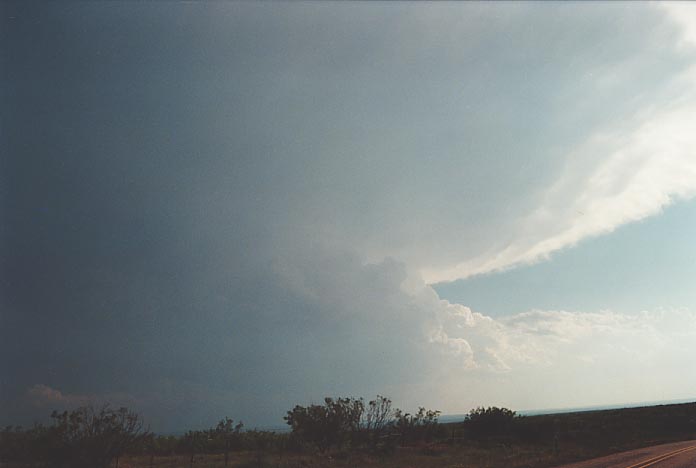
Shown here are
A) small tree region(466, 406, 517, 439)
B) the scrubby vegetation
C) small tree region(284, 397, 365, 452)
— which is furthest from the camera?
small tree region(466, 406, 517, 439)

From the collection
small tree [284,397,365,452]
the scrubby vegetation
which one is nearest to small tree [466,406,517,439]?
the scrubby vegetation

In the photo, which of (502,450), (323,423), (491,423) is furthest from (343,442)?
(491,423)

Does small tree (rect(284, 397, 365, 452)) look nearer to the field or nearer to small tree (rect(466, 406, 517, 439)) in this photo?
the field

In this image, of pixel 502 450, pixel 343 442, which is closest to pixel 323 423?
pixel 343 442

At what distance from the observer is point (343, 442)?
34.6 meters

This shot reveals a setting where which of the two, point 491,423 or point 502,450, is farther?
point 491,423

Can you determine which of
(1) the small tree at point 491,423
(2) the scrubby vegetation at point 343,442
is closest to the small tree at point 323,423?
(2) the scrubby vegetation at point 343,442

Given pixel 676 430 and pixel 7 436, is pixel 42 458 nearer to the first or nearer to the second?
pixel 7 436

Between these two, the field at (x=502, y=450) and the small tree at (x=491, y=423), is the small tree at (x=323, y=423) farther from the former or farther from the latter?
the small tree at (x=491, y=423)

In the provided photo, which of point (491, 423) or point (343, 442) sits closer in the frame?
point (343, 442)

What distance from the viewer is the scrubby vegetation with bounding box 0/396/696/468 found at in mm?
21422

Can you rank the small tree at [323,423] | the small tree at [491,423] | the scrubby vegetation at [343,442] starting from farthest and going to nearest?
the small tree at [491,423] < the small tree at [323,423] < the scrubby vegetation at [343,442]

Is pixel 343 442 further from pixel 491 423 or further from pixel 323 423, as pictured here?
pixel 491 423

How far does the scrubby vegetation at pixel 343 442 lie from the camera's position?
21.4 m
